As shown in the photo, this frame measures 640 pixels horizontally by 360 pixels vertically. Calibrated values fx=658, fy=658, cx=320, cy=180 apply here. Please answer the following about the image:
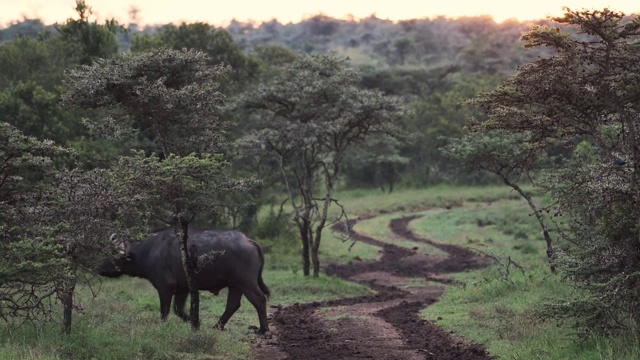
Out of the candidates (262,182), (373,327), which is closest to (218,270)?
(262,182)

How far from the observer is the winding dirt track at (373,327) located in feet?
45.3

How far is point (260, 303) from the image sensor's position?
16.9m

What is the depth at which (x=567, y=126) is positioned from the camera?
40.2ft

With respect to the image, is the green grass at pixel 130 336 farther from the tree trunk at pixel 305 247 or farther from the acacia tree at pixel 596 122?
the acacia tree at pixel 596 122

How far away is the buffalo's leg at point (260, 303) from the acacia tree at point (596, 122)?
7.51 m

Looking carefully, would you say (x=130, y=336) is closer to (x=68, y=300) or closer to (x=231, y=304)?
(x=68, y=300)

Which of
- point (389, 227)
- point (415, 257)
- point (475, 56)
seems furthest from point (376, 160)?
point (475, 56)

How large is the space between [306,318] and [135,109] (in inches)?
307

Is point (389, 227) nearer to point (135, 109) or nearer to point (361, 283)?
point (361, 283)

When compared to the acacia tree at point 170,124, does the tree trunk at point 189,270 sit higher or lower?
lower

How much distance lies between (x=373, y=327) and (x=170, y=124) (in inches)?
283

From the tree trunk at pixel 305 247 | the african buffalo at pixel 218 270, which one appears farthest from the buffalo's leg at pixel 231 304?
the tree trunk at pixel 305 247

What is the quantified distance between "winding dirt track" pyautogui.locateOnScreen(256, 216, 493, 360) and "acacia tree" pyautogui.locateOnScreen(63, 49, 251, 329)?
8.90 ft

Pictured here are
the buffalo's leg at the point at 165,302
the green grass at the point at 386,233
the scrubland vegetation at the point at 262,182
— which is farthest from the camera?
the green grass at the point at 386,233
